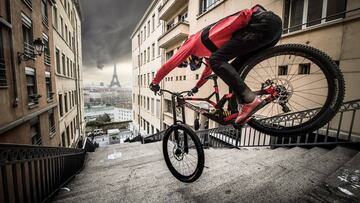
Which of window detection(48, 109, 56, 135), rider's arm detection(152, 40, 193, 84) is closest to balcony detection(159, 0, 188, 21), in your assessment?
window detection(48, 109, 56, 135)

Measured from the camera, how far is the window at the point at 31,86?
21.5 ft

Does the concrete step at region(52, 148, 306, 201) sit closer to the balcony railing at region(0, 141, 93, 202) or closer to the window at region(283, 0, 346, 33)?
the balcony railing at region(0, 141, 93, 202)

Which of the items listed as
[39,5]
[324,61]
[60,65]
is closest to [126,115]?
[60,65]

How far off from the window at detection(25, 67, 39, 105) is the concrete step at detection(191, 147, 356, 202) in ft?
27.2

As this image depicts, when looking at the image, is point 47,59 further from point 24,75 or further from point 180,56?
point 180,56

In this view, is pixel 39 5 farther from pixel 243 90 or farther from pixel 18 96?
pixel 243 90

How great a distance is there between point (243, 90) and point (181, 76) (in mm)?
9223

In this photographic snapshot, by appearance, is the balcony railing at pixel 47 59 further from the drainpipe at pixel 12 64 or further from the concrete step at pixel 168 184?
the concrete step at pixel 168 184

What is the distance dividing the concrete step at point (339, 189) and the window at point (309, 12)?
3424 mm

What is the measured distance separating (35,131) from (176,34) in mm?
9010

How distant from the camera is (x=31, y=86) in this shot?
7.00m

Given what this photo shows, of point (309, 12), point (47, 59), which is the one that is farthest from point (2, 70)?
point (309, 12)

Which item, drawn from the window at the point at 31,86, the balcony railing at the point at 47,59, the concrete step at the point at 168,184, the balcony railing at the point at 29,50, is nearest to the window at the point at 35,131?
the window at the point at 31,86

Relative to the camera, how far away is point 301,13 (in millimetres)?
4340
